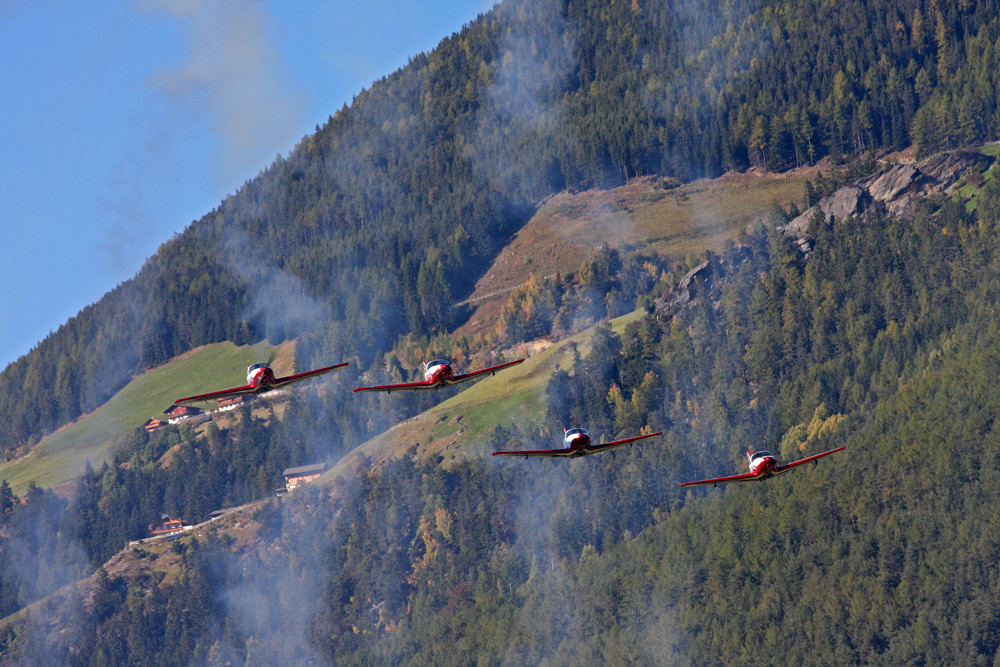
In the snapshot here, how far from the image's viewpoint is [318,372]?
3575 inches

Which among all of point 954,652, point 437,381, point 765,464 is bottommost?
point 954,652

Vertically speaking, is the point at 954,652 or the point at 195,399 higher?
the point at 195,399

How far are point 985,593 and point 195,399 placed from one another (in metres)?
145

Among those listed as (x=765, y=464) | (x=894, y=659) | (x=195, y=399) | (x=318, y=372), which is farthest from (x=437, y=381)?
(x=894, y=659)

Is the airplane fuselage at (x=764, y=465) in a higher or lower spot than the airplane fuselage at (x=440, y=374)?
lower

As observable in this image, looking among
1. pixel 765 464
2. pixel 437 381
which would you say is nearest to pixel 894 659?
pixel 765 464

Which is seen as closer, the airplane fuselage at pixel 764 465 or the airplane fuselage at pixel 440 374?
the airplane fuselage at pixel 440 374

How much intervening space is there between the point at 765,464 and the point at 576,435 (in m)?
13.1

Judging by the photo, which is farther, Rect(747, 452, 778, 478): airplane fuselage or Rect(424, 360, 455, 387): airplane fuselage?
Rect(747, 452, 778, 478): airplane fuselage

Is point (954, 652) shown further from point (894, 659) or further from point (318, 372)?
point (318, 372)

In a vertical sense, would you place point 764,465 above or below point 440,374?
below

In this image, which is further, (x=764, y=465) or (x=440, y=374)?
(x=764, y=465)

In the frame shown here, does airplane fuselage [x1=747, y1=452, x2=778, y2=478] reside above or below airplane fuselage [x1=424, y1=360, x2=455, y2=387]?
below

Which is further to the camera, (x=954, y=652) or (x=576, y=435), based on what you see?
(x=954, y=652)
